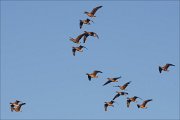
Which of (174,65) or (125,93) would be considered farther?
(125,93)

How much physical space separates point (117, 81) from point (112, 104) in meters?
5.03

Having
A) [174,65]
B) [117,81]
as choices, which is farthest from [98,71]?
[174,65]

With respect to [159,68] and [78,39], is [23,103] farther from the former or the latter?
[159,68]

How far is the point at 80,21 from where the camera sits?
95500 millimetres

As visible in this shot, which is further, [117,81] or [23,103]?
[117,81]

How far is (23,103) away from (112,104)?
16.6 metres

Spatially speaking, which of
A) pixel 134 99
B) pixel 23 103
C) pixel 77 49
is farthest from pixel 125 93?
pixel 23 103

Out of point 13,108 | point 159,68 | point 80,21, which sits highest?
point 80,21

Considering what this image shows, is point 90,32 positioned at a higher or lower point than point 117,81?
higher

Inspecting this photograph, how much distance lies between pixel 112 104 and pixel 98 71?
7752 millimetres

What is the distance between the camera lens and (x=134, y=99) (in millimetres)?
100188

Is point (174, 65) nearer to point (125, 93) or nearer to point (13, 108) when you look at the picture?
point (125, 93)

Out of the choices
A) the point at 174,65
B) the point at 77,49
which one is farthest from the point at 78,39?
the point at 174,65

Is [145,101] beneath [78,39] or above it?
beneath
